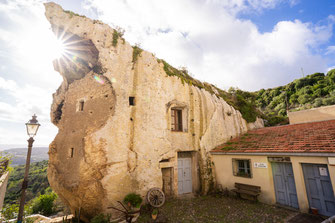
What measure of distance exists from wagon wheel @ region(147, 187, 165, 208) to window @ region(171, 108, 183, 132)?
3680 mm

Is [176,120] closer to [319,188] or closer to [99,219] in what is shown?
[99,219]

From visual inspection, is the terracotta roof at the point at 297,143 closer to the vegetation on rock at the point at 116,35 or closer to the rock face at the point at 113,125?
the rock face at the point at 113,125

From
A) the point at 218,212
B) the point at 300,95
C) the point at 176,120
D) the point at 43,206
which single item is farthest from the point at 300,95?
the point at 43,206

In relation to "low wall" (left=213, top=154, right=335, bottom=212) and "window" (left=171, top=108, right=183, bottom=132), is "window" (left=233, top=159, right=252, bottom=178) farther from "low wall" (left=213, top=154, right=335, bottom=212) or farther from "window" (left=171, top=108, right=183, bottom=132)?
"window" (left=171, top=108, right=183, bottom=132)

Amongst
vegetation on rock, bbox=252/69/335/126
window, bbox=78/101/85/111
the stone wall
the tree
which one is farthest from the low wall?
vegetation on rock, bbox=252/69/335/126

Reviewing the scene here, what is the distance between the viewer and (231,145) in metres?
11.3

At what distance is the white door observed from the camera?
9.89 metres

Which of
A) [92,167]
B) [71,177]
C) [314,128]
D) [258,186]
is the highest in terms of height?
[314,128]

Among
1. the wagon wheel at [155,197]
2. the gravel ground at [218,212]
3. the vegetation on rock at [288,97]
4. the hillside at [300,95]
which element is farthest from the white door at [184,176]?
the hillside at [300,95]

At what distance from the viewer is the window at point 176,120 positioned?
34.7 feet

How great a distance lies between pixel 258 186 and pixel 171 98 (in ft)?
21.9

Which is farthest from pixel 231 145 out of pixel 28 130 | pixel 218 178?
pixel 28 130

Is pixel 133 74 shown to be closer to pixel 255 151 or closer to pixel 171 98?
pixel 171 98

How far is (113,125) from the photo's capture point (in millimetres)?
7629
